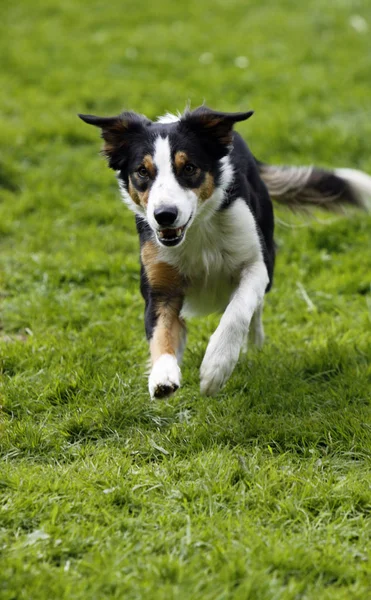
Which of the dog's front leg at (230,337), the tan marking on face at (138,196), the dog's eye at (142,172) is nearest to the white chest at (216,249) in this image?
the dog's front leg at (230,337)

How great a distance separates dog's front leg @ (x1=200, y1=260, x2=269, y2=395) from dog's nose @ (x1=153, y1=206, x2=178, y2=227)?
61 centimetres

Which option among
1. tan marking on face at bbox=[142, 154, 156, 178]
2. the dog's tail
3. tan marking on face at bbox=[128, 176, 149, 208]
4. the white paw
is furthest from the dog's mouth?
the dog's tail

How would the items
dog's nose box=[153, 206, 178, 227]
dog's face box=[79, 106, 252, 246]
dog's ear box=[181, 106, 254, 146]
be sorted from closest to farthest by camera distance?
1. dog's nose box=[153, 206, 178, 227]
2. dog's face box=[79, 106, 252, 246]
3. dog's ear box=[181, 106, 254, 146]

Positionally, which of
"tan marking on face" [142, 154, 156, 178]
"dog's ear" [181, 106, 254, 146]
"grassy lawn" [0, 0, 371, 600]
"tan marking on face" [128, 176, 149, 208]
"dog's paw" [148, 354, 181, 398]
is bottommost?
"grassy lawn" [0, 0, 371, 600]

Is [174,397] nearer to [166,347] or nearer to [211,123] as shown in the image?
[166,347]

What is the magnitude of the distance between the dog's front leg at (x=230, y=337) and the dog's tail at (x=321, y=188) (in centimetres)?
166

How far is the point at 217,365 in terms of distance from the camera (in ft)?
Result: 14.2

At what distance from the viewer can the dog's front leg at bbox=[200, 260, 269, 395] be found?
14.2ft

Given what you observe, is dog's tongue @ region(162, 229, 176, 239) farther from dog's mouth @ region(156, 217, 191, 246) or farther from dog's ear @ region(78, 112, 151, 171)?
dog's ear @ region(78, 112, 151, 171)

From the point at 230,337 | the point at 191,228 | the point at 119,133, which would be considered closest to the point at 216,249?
the point at 191,228

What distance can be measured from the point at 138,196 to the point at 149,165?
232mm

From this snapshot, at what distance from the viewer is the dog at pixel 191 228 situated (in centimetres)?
445

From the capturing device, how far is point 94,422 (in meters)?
4.79

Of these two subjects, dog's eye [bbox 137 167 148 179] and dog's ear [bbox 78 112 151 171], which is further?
dog's ear [bbox 78 112 151 171]
